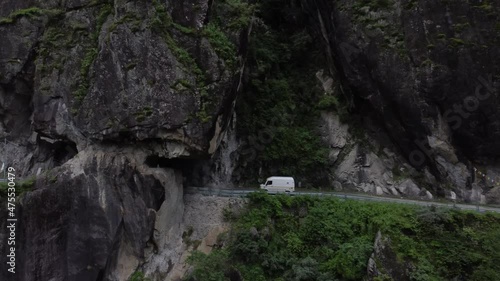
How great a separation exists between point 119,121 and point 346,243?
10.4 meters

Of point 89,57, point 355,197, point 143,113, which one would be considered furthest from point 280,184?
point 89,57

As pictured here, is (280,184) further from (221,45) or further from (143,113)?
(143,113)

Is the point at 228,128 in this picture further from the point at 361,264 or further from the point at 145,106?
the point at 361,264

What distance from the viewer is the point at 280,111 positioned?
23.6m

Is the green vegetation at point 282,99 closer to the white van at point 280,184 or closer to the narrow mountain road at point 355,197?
the white van at point 280,184

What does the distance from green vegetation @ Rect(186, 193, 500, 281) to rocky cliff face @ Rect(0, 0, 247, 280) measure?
10.6ft

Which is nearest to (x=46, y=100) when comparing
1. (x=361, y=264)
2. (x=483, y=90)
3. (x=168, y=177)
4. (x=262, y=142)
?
(x=168, y=177)

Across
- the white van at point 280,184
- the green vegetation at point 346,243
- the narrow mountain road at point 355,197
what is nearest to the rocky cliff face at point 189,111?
the narrow mountain road at point 355,197

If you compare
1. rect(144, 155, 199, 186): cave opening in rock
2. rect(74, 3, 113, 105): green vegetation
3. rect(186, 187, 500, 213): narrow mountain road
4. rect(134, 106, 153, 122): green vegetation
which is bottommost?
rect(186, 187, 500, 213): narrow mountain road

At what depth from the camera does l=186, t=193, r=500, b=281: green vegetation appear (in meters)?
15.9

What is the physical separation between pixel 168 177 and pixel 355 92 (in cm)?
1073

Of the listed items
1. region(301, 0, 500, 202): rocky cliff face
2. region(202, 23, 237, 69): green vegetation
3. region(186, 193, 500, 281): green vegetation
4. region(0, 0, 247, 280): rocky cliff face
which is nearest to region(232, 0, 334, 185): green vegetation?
region(301, 0, 500, 202): rocky cliff face

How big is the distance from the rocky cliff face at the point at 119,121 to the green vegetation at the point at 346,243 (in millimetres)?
3241

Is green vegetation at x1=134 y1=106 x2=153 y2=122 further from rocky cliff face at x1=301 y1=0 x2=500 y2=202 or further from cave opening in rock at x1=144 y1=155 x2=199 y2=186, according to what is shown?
rocky cliff face at x1=301 y1=0 x2=500 y2=202
